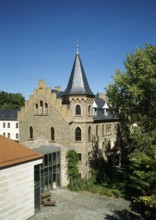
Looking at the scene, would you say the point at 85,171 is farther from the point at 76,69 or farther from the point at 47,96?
the point at 76,69

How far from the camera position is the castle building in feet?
96.6

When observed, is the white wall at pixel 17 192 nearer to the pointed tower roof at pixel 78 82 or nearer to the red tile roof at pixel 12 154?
the red tile roof at pixel 12 154

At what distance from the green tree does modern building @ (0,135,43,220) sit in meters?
8.72

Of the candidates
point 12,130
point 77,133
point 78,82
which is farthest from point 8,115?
point 77,133

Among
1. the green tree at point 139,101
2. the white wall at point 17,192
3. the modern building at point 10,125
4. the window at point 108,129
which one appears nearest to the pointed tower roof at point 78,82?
the green tree at point 139,101

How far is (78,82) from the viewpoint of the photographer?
30438 millimetres

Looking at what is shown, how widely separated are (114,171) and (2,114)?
130 ft

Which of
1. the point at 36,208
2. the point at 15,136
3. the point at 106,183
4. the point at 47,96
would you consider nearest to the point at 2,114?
the point at 15,136

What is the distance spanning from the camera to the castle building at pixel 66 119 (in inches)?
1160

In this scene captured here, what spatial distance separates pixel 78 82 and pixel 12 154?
14.0 meters

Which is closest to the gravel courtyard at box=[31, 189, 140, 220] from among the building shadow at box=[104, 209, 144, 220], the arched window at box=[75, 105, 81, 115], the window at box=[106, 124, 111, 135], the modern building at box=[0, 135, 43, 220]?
the building shadow at box=[104, 209, 144, 220]

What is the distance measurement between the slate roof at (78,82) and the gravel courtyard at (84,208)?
11612mm

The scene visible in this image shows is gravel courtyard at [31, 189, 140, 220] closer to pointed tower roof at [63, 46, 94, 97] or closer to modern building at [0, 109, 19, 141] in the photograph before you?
pointed tower roof at [63, 46, 94, 97]

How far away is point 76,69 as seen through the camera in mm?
31016
